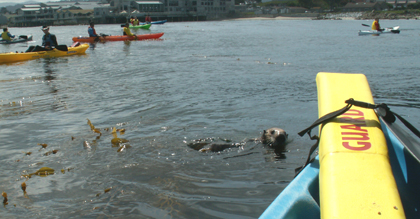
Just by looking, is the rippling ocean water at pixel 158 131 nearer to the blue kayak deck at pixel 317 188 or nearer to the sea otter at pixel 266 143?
the sea otter at pixel 266 143

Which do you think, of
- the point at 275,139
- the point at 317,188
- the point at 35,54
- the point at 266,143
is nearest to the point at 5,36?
the point at 35,54

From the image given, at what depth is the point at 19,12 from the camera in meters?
118

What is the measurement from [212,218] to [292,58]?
16.0m

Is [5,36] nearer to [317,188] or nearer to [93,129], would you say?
[93,129]

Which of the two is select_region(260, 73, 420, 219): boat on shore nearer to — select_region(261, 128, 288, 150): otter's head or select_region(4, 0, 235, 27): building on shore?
select_region(261, 128, 288, 150): otter's head

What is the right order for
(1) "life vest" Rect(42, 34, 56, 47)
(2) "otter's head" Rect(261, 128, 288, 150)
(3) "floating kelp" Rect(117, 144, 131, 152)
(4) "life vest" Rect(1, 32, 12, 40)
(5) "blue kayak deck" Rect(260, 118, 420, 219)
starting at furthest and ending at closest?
1. (4) "life vest" Rect(1, 32, 12, 40)
2. (1) "life vest" Rect(42, 34, 56, 47)
3. (2) "otter's head" Rect(261, 128, 288, 150)
4. (3) "floating kelp" Rect(117, 144, 131, 152)
5. (5) "blue kayak deck" Rect(260, 118, 420, 219)

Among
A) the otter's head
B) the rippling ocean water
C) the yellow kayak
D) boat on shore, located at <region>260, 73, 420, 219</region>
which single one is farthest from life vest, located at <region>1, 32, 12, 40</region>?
boat on shore, located at <region>260, 73, 420, 219</region>

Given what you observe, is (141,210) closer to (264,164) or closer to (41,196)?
(41,196)

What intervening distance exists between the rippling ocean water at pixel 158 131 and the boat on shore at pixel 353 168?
4.51 ft

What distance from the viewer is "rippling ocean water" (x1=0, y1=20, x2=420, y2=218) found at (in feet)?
14.5

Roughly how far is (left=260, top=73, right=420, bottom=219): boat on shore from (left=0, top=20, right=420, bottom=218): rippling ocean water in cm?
138

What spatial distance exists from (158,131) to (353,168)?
17.2ft

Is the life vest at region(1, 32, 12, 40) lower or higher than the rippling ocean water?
higher

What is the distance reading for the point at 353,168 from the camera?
2.39 metres
